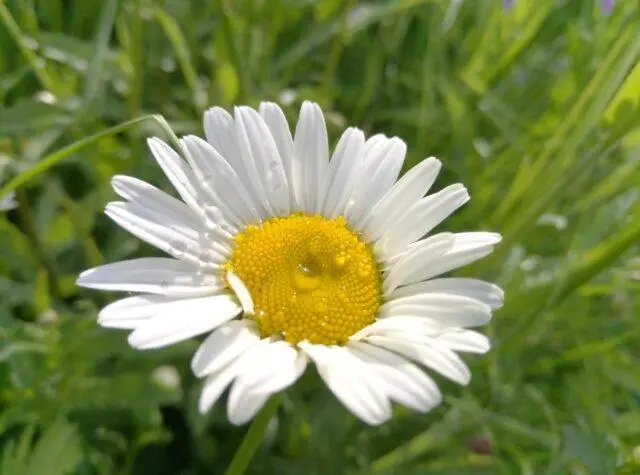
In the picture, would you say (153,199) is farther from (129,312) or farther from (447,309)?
(447,309)

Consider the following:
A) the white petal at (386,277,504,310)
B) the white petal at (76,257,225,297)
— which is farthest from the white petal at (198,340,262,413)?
the white petal at (386,277,504,310)

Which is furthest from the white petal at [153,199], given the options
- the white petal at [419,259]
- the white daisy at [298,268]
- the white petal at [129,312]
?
the white petal at [419,259]

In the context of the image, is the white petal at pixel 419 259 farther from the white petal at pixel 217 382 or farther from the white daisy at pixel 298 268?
the white petal at pixel 217 382

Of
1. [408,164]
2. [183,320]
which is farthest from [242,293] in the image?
[408,164]

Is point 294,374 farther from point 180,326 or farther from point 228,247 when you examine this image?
point 228,247

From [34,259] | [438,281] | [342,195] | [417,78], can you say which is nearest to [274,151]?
→ [342,195]

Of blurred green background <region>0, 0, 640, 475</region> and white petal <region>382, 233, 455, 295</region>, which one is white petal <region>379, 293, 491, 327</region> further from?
blurred green background <region>0, 0, 640, 475</region>
